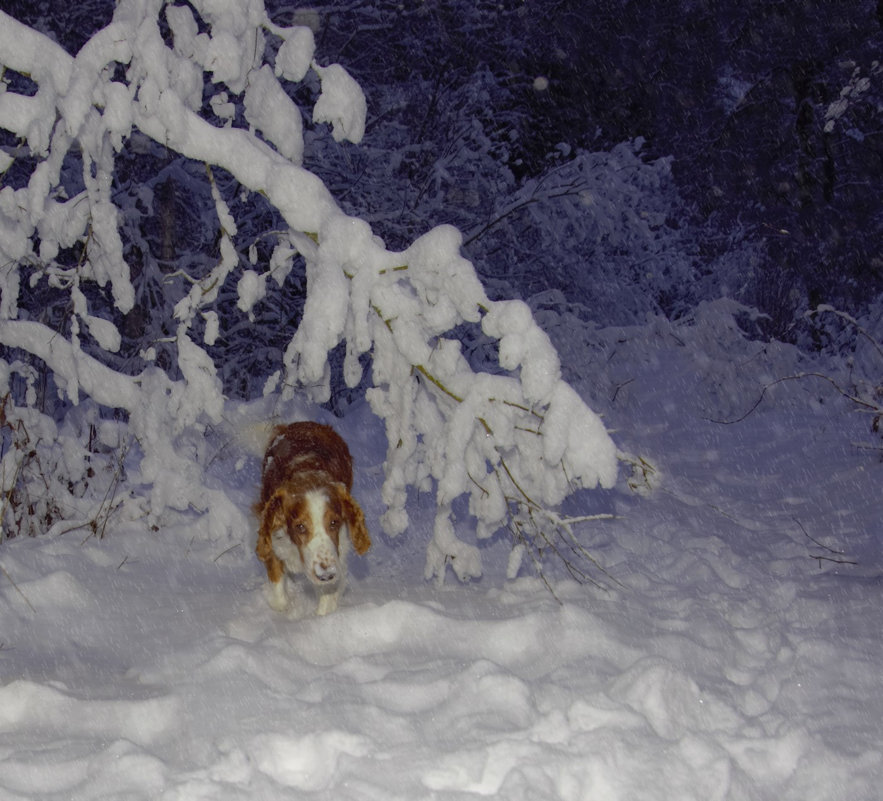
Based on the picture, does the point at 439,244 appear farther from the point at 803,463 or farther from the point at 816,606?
the point at 803,463

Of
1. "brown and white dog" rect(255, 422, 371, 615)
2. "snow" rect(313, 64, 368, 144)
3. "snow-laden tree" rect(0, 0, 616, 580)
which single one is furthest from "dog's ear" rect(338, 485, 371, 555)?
"snow" rect(313, 64, 368, 144)

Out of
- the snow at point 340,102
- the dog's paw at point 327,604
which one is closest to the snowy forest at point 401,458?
the snow at point 340,102

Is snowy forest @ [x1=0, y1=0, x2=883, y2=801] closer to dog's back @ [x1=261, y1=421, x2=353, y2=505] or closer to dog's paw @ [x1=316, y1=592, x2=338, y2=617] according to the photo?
dog's paw @ [x1=316, y1=592, x2=338, y2=617]

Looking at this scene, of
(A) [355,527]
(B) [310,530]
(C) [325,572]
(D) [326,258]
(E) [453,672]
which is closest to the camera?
(E) [453,672]

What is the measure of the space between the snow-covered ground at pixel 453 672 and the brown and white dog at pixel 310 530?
6.4 inches

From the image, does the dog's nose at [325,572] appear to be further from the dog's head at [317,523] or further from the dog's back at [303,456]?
the dog's back at [303,456]

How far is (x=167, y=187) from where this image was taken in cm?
810

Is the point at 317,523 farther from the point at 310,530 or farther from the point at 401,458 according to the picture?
the point at 401,458

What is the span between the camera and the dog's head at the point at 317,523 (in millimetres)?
3840

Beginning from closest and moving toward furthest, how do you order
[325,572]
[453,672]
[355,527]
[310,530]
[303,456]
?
[453,672]
[325,572]
[310,530]
[355,527]
[303,456]

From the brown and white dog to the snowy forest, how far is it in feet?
0.58

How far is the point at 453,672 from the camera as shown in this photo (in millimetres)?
3217

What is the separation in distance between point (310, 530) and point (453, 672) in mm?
1022

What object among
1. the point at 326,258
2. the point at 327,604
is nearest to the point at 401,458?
the point at 327,604
